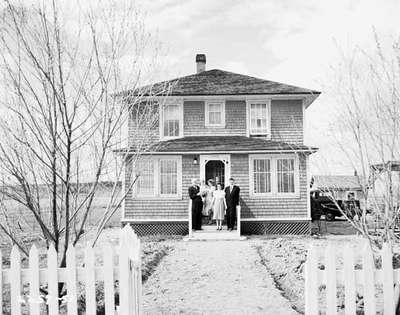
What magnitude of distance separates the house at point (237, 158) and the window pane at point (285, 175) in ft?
0.13

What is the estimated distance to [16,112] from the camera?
5344 millimetres

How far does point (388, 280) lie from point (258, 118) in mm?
16414

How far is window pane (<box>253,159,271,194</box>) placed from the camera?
1998cm

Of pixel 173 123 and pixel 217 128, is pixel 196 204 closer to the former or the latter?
pixel 217 128

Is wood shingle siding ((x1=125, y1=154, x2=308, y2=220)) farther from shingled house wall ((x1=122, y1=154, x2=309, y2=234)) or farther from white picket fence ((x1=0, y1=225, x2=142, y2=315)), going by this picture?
white picket fence ((x1=0, y1=225, x2=142, y2=315))

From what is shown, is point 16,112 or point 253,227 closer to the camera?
point 16,112

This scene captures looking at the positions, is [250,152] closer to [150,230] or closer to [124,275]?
[150,230]

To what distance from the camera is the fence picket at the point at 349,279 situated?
4.55 m

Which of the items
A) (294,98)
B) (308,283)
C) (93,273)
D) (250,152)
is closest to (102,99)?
(93,273)

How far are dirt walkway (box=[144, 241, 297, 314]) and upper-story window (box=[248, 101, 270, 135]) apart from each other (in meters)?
8.22

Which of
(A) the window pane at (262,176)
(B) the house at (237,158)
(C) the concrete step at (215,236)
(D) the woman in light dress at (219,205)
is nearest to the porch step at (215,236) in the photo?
(C) the concrete step at (215,236)

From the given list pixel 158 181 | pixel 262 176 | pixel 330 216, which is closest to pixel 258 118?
pixel 262 176

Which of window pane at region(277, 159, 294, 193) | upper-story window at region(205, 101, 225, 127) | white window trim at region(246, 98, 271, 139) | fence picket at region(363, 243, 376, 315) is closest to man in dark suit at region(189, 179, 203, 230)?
upper-story window at region(205, 101, 225, 127)

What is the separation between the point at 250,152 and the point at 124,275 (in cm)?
1527
